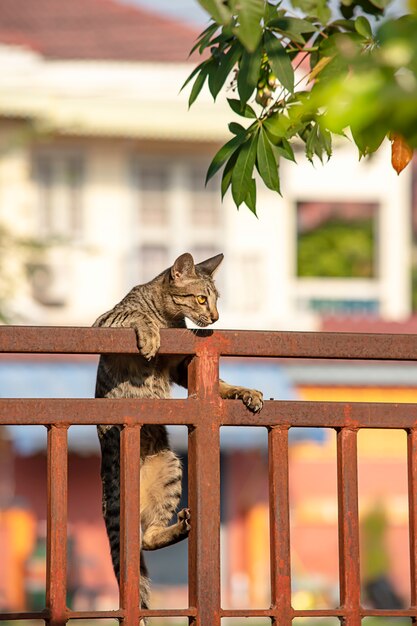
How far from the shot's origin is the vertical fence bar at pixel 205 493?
2.99 m

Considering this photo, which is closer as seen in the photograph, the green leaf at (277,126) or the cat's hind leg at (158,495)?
the green leaf at (277,126)

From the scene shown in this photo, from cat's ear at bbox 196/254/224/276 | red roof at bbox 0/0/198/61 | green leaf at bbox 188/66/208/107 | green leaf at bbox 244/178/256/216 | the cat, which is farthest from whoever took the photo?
red roof at bbox 0/0/198/61

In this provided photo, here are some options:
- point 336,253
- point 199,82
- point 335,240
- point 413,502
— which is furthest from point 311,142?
point 335,240

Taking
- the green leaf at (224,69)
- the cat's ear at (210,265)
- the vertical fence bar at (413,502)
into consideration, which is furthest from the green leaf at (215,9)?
the cat's ear at (210,265)

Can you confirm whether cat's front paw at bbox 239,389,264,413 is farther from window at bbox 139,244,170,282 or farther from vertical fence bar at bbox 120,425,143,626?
window at bbox 139,244,170,282

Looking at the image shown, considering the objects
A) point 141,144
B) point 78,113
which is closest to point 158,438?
point 78,113

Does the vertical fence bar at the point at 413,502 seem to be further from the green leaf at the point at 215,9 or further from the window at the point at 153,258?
the window at the point at 153,258

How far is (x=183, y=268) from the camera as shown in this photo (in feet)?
17.6

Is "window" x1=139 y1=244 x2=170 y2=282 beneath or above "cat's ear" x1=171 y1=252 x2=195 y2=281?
above

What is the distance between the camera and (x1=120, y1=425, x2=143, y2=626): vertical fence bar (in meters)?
2.96

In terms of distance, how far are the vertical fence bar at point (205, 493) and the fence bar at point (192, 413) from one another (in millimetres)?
27

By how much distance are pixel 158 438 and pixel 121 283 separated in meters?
12.6

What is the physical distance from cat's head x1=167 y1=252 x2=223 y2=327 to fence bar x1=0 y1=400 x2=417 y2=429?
2191 millimetres

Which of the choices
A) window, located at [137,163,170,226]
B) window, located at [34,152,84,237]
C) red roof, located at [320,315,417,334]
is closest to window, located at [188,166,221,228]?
window, located at [137,163,170,226]
